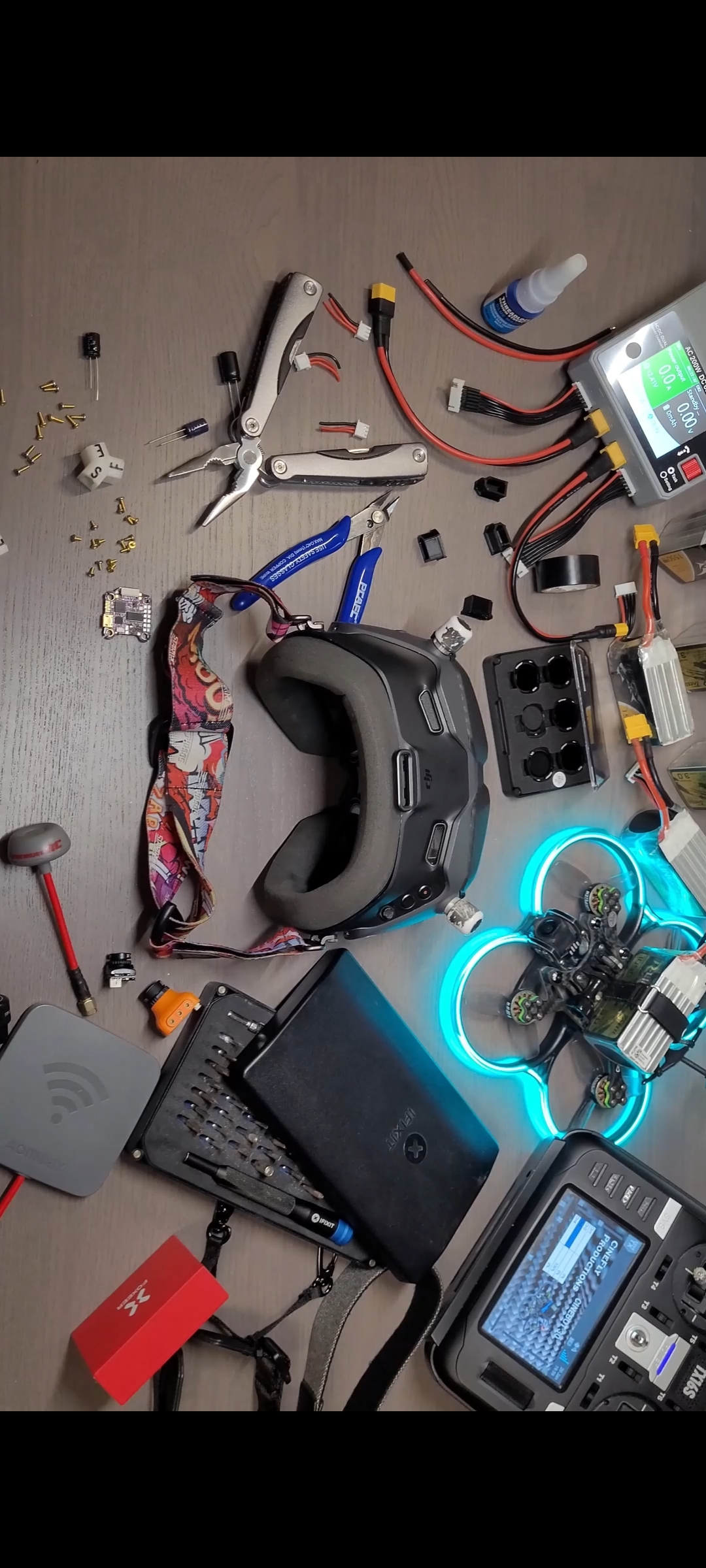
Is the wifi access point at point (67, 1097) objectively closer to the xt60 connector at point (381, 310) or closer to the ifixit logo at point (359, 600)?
the ifixit logo at point (359, 600)

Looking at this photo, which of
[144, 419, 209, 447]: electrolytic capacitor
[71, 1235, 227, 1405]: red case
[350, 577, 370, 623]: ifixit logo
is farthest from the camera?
[350, 577, 370, 623]: ifixit logo

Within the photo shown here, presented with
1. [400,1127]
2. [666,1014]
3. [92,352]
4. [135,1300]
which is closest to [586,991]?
[666,1014]

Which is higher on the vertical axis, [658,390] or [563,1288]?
[658,390]

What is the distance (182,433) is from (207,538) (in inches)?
5.6

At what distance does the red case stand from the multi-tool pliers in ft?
3.33

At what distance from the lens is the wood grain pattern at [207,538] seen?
1386 millimetres

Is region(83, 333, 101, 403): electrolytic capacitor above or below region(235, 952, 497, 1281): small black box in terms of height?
above

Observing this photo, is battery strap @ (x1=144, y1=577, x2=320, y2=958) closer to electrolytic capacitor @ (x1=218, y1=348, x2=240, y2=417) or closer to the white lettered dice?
the white lettered dice

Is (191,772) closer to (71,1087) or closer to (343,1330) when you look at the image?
(71,1087)

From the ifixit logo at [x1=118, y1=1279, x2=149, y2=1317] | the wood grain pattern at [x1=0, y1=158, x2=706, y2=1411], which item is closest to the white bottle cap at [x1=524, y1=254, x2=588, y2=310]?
the wood grain pattern at [x1=0, y1=158, x2=706, y2=1411]

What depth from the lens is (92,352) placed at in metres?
1.38

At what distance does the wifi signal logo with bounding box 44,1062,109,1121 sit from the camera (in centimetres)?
137

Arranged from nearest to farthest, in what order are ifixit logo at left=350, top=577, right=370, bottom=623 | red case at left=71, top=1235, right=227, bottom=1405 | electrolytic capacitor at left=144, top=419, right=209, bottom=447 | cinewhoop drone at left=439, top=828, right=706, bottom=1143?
red case at left=71, top=1235, right=227, bottom=1405
electrolytic capacitor at left=144, top=419, right=209, bottom=447
ifixit logo at left=350, top=577, right=370, bottom=623
cinewhoop drone at left=439, top=828, right=706, bottom=1143
